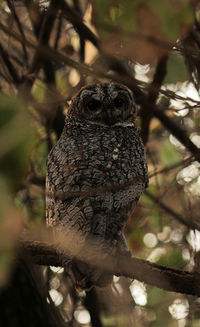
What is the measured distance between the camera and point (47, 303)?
3.78 feet

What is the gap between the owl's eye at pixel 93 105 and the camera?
346cm

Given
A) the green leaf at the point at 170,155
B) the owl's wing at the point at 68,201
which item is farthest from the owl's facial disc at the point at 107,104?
the green leaf at the point at 170,155

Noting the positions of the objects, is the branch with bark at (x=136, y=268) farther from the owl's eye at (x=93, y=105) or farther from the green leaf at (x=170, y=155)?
the green leaf at (x=170, y=155)

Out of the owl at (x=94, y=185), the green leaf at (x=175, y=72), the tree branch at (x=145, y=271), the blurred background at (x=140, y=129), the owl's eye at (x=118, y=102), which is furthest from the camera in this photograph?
the green leaf at (x=175, y=72)

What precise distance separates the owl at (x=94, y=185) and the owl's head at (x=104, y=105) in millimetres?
52

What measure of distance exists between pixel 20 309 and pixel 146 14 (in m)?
0.78

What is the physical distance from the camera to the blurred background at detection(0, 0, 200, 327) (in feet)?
2.82

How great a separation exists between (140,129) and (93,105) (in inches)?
18.3

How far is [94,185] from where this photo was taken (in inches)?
104

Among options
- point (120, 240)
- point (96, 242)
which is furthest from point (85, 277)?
point (120, 240)

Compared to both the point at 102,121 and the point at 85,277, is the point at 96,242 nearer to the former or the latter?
the point at 85,277

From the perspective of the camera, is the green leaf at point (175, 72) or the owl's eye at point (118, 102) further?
the green leaf at point (175, 72)

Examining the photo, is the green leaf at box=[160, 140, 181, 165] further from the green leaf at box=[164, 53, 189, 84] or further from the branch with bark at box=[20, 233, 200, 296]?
the branch with bark at box=[20, 233, 200, 296]

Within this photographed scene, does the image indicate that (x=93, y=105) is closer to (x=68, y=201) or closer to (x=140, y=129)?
(x=140, y=129)
